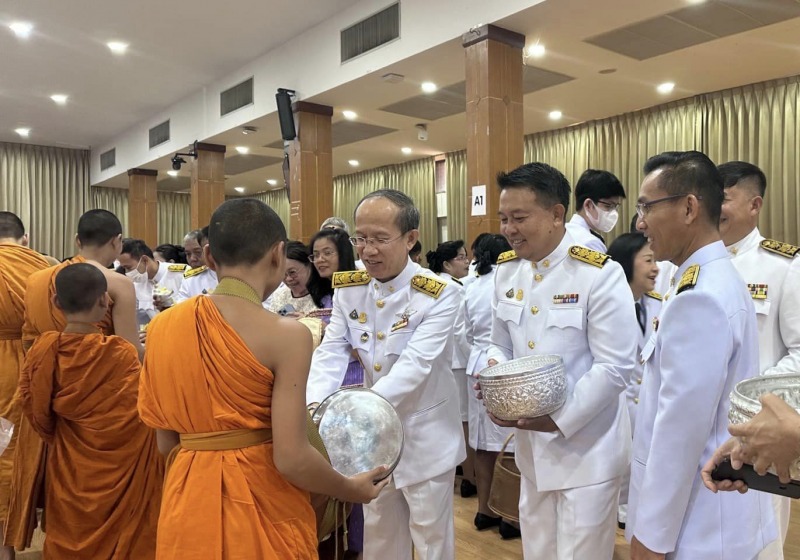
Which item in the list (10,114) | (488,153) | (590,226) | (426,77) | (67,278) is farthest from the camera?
(10,114)

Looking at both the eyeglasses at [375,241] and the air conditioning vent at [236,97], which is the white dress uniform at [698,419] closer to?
the eyeglasses at [375,241]

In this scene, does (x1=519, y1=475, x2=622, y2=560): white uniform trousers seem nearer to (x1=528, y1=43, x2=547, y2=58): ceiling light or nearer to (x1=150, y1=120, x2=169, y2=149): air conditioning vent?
(x1=528, y1=43, x2=547, y2=58): ceiling light

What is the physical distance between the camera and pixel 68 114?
10.4m

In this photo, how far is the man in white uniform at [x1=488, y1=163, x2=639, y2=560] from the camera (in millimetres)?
1866

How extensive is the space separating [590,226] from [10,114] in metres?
10.4

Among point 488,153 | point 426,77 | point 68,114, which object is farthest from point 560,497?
point 68,114

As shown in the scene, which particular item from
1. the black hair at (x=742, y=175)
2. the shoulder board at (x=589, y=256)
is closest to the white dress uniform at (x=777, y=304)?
the black hair at (x=742, y=175)

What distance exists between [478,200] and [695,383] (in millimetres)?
4204

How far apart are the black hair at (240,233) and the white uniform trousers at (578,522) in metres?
1.17

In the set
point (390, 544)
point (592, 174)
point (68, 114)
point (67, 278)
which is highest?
point (68, 114)

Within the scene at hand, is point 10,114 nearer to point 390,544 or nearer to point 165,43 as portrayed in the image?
point 165,43

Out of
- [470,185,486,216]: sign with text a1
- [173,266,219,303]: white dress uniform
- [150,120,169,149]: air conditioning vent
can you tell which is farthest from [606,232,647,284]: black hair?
[150,120,169,149]: air conditioning vent

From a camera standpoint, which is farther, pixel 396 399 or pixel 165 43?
pixel 165 43

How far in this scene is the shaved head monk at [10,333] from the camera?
10.0 feet
